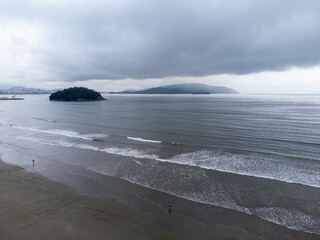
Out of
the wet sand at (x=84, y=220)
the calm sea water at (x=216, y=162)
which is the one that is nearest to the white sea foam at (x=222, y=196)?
the calm sea water at (x=216, y=162)

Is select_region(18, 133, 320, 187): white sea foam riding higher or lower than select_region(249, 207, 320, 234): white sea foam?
higher

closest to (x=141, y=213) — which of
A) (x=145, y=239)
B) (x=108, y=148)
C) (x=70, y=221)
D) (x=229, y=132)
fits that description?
(x=145, y=239)

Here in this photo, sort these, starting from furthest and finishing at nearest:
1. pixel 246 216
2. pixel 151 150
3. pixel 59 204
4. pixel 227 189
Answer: pixel 151 150, pixel 227 189, pixel 59 204, pixel 246 216

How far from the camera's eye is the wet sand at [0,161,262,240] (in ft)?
38.2

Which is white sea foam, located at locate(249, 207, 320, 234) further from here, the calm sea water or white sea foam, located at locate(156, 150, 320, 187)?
white sea foam, located at locate(156, 150, 320, 187)

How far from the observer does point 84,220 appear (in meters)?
13.0

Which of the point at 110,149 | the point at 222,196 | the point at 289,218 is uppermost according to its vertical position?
the point at 110,149

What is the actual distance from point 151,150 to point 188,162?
22.2ft

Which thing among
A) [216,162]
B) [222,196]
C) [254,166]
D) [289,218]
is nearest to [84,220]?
[222,196]

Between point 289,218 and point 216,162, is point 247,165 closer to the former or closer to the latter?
point 216,162

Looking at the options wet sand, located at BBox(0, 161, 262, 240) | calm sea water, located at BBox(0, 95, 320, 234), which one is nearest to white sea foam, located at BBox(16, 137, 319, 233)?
calm sea water, located at BBox(0, 95, 320, 234)

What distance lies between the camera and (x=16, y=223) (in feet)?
40.7

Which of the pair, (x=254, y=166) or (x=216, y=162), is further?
(x=216, y=162)

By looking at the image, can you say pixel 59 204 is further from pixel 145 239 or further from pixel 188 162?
pixel 188 162
